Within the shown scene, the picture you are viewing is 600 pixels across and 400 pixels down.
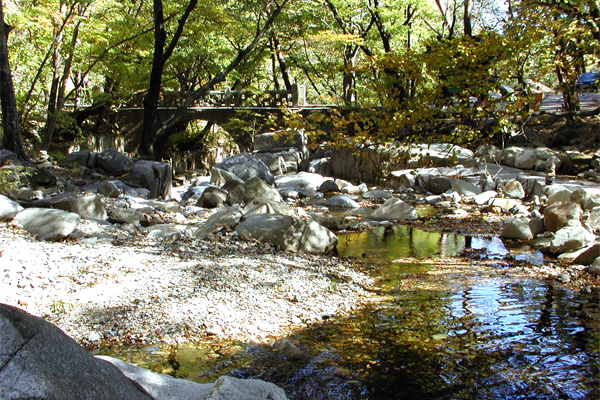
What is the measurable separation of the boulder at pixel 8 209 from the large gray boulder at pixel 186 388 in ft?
16.7

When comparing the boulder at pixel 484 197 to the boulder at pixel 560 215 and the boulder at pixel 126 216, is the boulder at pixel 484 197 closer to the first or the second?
the boulder at pixel 560 215

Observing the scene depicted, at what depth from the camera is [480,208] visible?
12219 mm

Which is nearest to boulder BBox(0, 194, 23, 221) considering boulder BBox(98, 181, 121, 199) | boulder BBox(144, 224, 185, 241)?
boulder BBox(144, 224, 185, 241)

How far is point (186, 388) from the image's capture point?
8.57ft

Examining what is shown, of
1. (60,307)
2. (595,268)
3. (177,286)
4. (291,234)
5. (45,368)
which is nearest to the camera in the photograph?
(45,368)

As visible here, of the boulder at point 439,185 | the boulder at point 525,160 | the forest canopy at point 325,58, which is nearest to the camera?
the forest canopy at point 325,58

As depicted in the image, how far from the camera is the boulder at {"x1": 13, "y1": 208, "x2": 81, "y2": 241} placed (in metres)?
6.57

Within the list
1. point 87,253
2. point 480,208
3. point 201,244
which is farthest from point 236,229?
point 480,208

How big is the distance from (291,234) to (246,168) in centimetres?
974

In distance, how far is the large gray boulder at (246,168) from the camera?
56.1 ft

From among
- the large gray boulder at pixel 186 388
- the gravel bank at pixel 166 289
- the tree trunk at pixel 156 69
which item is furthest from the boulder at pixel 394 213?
the large gray boulder at pixel 186 388

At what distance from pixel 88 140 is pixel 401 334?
2143cm

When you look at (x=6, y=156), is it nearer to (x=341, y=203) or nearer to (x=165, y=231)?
(x=165, y=231)

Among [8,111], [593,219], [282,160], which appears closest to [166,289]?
[593,219]
